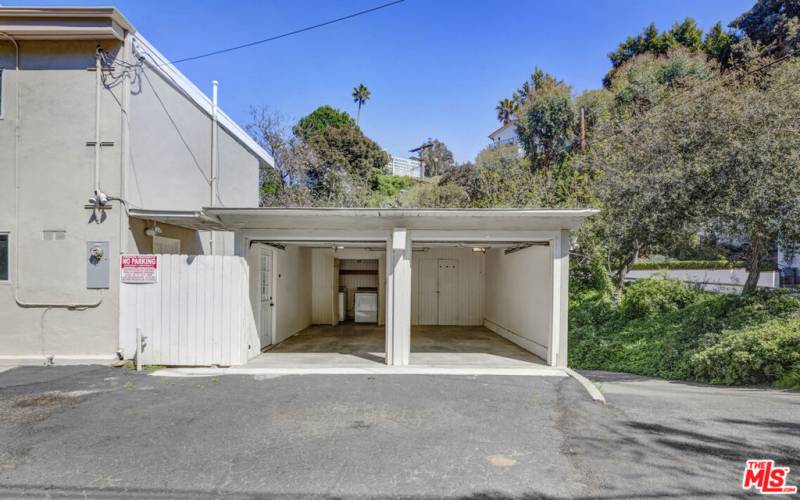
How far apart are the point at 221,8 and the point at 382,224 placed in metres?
6.95

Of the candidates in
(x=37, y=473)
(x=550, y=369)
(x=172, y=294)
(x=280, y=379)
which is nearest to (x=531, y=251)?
(x=550, y=369)

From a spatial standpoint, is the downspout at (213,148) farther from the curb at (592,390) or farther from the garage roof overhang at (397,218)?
the curb at (592,390)

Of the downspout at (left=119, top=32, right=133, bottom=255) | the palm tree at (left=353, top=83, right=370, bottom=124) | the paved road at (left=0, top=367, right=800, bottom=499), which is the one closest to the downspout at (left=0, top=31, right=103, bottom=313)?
the downspout at (left=119, top=32, right=133, bottom=255)

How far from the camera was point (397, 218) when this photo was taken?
7.32m

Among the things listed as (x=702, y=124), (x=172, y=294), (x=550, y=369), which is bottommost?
(x=550, y=369)

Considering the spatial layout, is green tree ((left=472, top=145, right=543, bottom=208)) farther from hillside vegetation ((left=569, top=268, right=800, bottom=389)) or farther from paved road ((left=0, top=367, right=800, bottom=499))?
paved road ((left=0, top=367, right=800, bottom=499))

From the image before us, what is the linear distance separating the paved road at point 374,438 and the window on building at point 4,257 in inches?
74.0

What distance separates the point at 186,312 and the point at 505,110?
41.9 metres

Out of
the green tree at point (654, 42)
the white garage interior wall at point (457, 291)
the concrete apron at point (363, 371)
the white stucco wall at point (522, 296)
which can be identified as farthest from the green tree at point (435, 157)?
the concrete apron at point (363, 371)

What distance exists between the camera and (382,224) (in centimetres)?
762

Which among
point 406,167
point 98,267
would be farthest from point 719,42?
point 98,267

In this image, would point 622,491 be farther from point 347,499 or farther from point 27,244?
point 27,244

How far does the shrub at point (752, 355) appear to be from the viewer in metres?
6.77

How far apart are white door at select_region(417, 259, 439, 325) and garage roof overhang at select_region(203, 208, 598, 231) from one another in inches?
219
